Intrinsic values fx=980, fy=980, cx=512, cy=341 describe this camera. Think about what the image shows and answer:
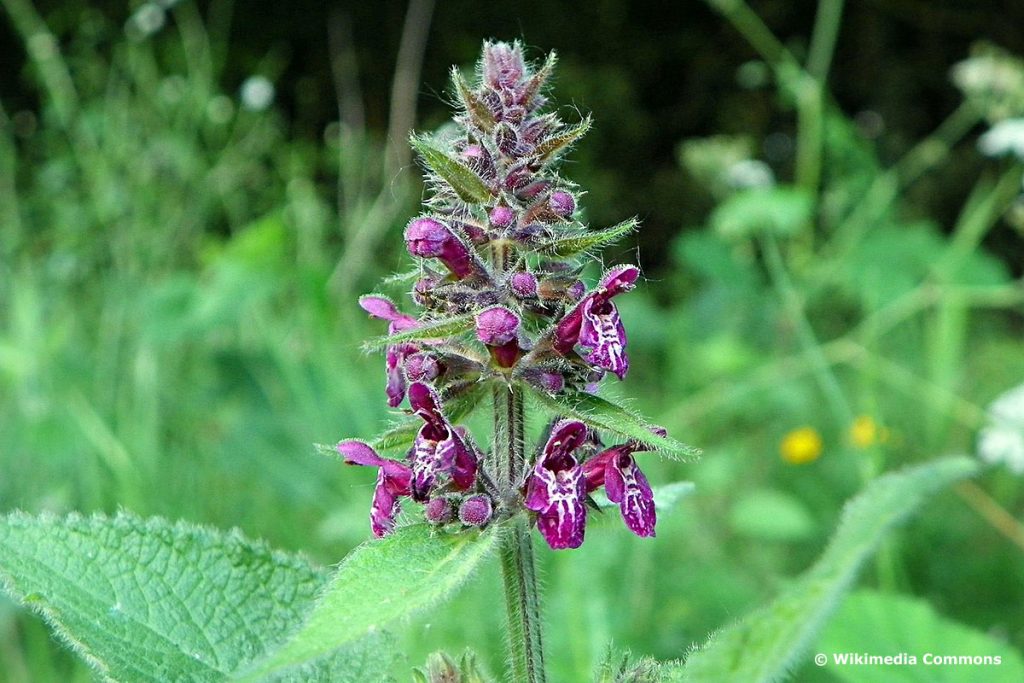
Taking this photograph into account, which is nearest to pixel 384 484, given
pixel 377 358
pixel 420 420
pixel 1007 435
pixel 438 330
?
pixel 420 420

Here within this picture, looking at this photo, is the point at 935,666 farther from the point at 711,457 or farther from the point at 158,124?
the point at 158,124

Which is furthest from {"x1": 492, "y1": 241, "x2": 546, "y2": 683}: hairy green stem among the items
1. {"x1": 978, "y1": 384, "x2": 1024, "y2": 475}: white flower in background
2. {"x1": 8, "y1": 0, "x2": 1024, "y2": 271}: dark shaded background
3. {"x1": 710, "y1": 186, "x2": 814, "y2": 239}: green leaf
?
{"x1": 8, "y1": 0, "x2": 1024, "y2": 271}: dark shaded background

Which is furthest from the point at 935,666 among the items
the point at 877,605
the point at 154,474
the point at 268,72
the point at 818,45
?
the point at 268,72

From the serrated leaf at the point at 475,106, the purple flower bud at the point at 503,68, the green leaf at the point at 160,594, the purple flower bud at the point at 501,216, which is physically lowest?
the green leaf at the point at 160,594

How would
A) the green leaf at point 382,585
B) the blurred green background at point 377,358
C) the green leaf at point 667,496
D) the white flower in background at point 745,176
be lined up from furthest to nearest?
the white flower in background at point 745,176 < the blurred green background at point 377,358 < the green leaf at point 667,496 < the green leaf at point 382,585

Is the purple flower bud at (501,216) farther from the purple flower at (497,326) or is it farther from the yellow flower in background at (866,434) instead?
the yellow flower in background at (866,434)

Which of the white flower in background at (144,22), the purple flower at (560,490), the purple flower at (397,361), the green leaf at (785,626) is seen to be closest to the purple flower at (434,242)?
the purple flower at (397,361)
